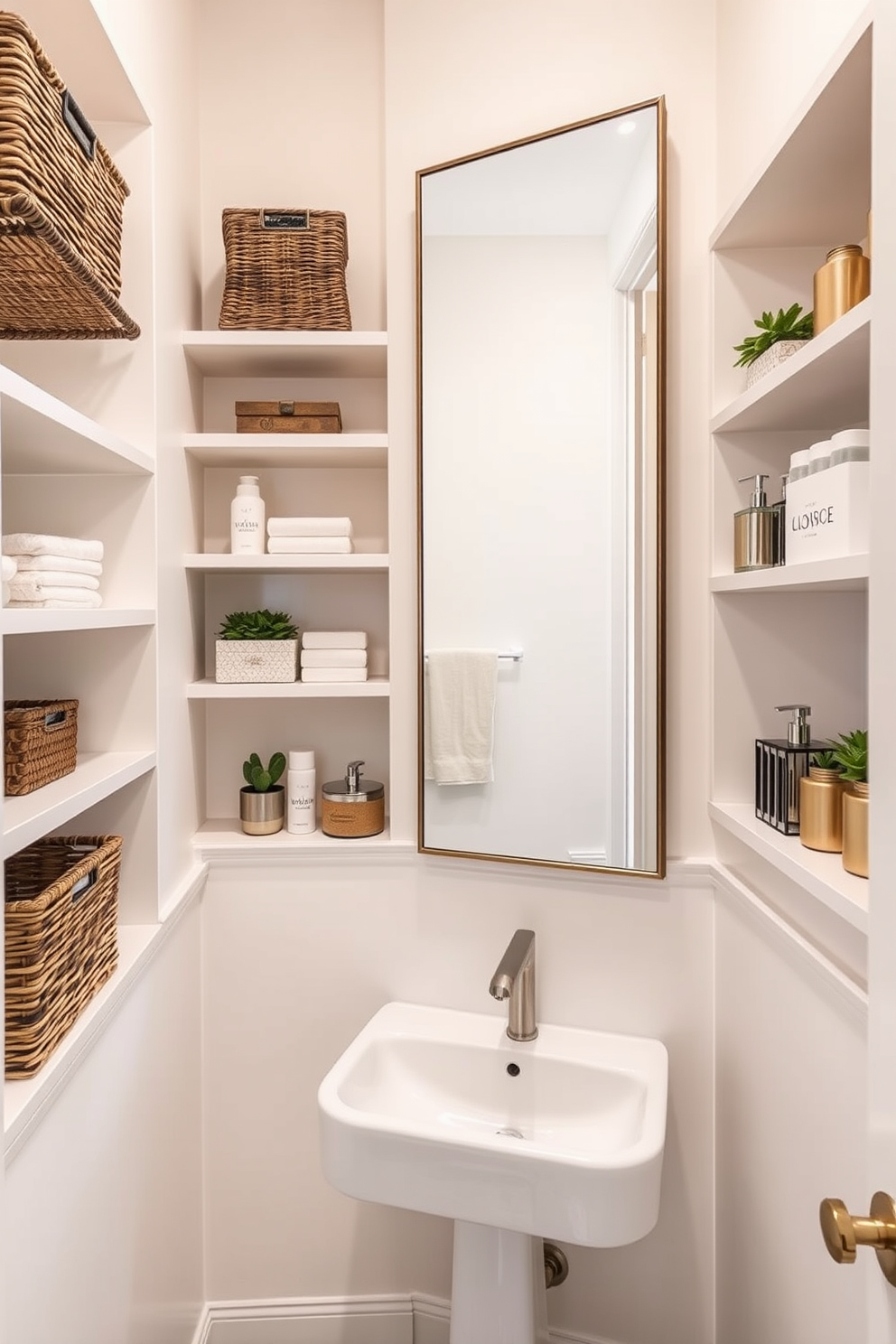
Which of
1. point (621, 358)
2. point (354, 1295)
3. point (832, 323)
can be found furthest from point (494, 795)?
point (354, 1295)

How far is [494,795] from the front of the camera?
154cm

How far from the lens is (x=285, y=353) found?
5.11ft

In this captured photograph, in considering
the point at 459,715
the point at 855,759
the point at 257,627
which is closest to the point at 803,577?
the point at 855,759

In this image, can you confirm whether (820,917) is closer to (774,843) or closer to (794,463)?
(774,843)

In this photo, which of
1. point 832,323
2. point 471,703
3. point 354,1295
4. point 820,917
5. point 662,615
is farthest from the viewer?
point 354,1295

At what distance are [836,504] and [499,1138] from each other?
0.97m

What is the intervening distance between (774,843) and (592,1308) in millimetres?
1062

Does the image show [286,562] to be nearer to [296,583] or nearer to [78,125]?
[296,583]

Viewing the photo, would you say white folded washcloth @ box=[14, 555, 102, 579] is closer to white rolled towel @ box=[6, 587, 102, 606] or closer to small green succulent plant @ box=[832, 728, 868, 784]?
white rolled towel @ box=[6, 587, 102, 606]

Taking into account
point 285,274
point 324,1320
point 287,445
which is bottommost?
point 324,1320

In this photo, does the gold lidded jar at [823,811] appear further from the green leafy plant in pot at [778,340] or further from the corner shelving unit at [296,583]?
the corner shelving unit at [296,583]

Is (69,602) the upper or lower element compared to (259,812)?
upper

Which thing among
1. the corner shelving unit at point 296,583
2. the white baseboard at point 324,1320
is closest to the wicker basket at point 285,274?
the corner shelving unit at point 296,583

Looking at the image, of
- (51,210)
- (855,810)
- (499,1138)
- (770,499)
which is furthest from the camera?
(770,499)
